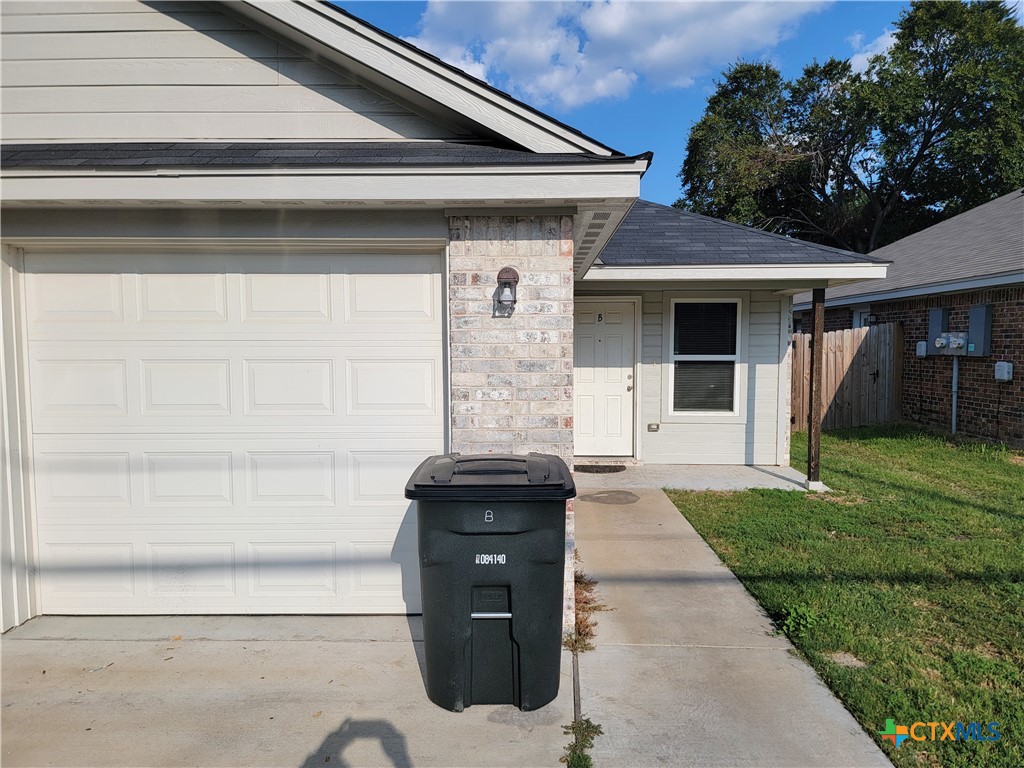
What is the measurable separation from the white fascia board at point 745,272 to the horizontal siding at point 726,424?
3.44 feet

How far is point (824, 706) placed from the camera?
3033mm

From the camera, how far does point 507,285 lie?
11.9 ft

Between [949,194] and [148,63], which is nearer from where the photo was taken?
[148,63]

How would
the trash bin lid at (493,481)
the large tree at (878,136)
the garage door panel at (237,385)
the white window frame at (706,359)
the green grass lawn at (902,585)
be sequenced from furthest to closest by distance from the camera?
the large tree at (878,136) < the white window frame at (706,359) < the garage door panel at (237,385) < the green grass lawn at (902,585) < the trash bin lid at (493,481)

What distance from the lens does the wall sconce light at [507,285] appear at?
3596mm

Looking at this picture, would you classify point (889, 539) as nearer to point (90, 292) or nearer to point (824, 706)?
point (824, 706)

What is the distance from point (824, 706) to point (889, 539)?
2986 millimetres

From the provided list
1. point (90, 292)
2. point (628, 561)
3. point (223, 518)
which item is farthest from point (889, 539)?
point (90, 292)

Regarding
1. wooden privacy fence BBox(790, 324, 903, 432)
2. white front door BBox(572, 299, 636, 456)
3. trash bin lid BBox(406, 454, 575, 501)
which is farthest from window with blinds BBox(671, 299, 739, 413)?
trash bin lid BBox(406, 454, 575, 501)

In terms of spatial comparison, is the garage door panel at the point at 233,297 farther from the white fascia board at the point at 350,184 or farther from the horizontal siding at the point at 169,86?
the horizontal siding at the point at 169,86

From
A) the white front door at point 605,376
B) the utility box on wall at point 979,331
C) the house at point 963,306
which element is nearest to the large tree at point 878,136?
the house at point 963,306

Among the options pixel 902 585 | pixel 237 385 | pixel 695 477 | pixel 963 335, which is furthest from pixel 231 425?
pixel 963 335

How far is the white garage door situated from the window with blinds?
5.54 meters

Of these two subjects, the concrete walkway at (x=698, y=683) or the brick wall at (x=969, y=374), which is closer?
the concrete walkway at (x=698, y=683)
